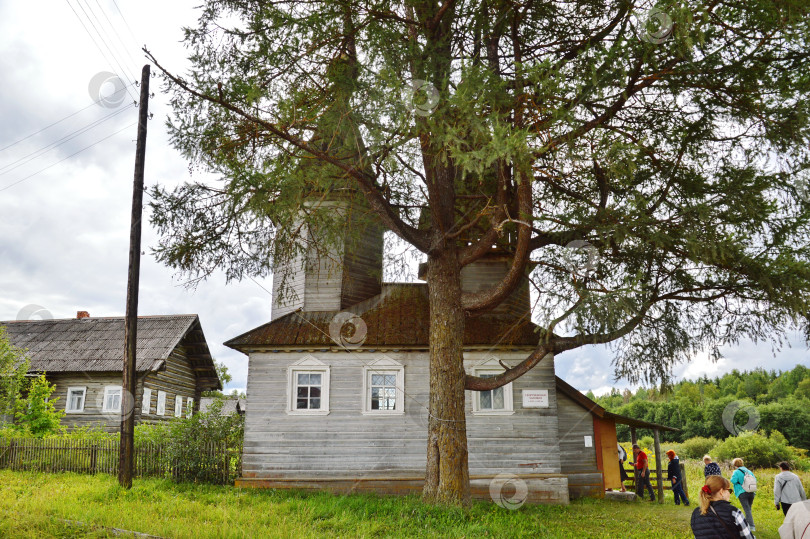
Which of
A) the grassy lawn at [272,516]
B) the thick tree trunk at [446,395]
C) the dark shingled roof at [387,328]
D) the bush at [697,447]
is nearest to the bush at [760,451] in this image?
the bush at [697,447]

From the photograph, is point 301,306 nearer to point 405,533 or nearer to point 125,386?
point 125,386

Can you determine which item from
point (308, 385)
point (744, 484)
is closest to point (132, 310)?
point (308, 385)

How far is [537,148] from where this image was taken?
802 centimetres

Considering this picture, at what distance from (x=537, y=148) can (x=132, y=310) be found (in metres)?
9.40

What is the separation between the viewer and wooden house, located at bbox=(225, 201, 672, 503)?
14406mm

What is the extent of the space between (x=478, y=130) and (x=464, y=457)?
6.11m

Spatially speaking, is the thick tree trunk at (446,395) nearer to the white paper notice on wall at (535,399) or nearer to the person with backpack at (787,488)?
the white paper notice on wall at (535,399)

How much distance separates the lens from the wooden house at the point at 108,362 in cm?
2256

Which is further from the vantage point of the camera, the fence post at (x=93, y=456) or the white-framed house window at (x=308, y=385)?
the fence post at (x=93, y=456)

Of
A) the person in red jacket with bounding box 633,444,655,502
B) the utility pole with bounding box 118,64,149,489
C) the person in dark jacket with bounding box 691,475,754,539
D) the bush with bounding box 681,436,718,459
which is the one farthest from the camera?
the bush with bounding box 681,436,718,459

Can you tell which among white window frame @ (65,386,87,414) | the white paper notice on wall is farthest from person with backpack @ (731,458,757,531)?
white window frame @ (65,386,87,414)

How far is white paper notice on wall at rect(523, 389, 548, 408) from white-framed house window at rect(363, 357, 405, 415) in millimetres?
3195

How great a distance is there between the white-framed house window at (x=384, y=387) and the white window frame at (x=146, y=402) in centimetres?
1234

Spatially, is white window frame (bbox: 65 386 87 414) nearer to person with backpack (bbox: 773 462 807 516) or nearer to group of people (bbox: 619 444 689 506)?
group of people (bbox: 619 444 689 506)
